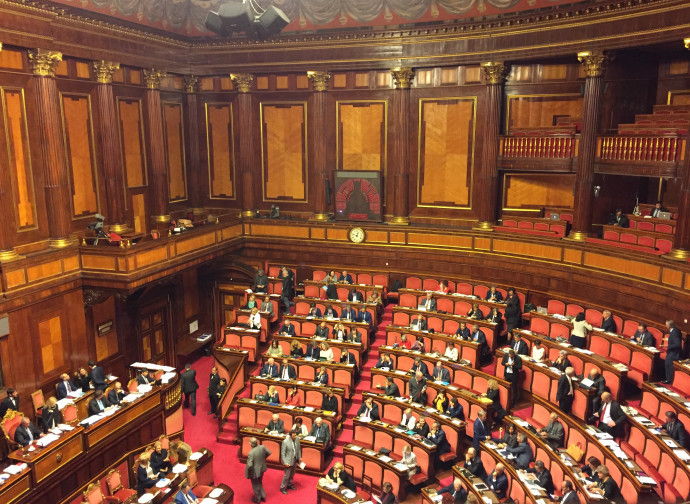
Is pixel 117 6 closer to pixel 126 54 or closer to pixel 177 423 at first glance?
pixel 126 54

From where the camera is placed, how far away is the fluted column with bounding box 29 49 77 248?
1202cm

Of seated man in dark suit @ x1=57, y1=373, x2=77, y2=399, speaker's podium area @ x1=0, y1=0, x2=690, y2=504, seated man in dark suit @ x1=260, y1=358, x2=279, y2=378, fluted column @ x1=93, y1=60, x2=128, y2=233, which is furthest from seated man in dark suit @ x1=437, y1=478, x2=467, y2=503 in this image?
fluted column @ x1=93, y1=60, x2=128, y2=233

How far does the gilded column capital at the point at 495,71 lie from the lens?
14555 mm

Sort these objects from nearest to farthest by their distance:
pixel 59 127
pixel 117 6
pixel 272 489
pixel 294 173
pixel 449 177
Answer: pixel 272 489, pixel 59 127, pixel 117 6, pixel 449 177, pixel 294 173

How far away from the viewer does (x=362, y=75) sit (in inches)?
649

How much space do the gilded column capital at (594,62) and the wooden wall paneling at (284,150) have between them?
778cm

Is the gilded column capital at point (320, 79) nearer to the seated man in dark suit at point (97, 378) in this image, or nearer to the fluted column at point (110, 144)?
the fluted column at point (110, 144)

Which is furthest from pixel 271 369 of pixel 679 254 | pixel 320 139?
pixel 679 254

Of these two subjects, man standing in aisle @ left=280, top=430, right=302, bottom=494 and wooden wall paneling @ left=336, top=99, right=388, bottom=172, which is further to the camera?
wooden wall paneling @ left=336, top=99, right=388, bottom=172

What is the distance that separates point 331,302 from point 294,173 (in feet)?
16.2

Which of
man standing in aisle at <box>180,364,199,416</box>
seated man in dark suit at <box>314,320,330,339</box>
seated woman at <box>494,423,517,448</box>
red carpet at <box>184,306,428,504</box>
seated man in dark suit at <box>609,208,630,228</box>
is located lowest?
red carpet at <box>184,306,428,504</box>

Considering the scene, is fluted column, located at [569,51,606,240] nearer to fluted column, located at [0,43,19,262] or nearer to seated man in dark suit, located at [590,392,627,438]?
seated man in dark suit, located at [590,392,627,438]

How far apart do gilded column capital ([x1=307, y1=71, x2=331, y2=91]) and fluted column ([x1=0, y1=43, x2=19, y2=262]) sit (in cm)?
844

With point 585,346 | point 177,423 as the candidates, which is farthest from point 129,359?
point 585,346
